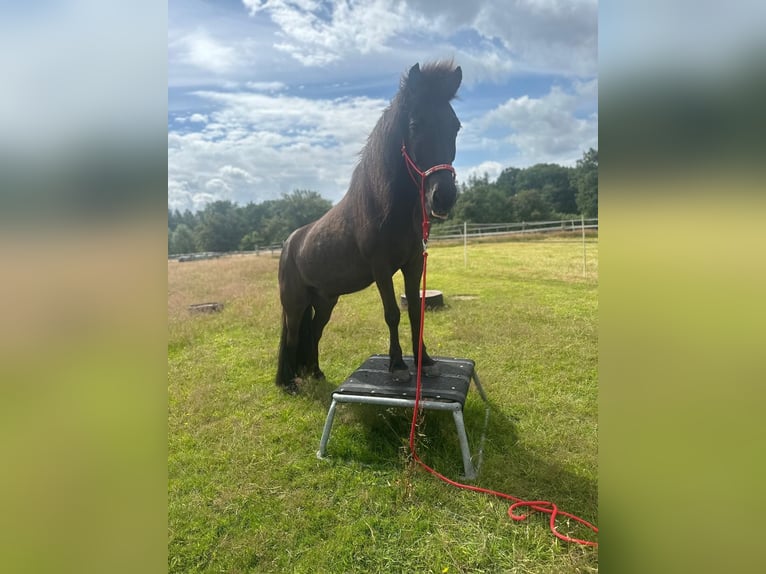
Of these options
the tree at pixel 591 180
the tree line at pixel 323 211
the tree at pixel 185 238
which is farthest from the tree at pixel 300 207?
the tree at pixel 591 180

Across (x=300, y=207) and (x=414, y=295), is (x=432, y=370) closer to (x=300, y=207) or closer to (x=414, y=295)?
(x=414, y=295)

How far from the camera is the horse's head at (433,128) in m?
2.72

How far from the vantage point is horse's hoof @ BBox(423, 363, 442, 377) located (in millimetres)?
3578

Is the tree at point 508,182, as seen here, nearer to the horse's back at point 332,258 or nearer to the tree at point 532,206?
the tree at point 532,206

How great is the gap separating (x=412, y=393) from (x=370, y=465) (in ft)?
1.99

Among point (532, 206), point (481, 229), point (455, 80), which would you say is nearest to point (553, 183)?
point (532, 206)

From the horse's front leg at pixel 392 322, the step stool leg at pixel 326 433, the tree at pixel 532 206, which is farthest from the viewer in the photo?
the tree at pixel 532 206

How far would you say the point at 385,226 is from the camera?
3.24 m

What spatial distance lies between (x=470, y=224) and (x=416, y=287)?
2347cm

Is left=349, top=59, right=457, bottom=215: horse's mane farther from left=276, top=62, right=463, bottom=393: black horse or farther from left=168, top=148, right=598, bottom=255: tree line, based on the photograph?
left=168, top=148, right=598, bottom=255: tree line
